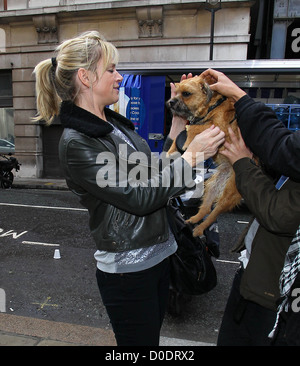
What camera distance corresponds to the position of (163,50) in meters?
12.1

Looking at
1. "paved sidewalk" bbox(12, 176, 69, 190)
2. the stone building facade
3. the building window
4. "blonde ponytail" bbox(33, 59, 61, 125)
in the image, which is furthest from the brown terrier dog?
the building window

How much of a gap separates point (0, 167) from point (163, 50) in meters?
7.47

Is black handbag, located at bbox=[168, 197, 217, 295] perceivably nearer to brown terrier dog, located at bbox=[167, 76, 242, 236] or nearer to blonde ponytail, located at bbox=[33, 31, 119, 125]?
brown terrier dog, located at bbox=[167, 76, 242, 236]

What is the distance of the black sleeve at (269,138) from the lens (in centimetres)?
126

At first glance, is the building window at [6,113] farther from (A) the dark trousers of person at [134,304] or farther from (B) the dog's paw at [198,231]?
(A) the dark trousers of person at [134,304]

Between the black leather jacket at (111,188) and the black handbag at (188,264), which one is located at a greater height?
the black leather jacket at (111,188)

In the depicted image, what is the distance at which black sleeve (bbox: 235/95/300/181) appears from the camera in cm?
126

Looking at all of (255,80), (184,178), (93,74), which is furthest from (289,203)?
(255,80)

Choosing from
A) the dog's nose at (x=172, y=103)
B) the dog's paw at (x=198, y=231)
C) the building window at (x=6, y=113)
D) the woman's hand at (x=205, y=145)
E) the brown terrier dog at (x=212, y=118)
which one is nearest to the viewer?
the woman's hand at (x=205, y=145)

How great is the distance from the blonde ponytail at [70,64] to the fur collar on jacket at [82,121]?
0.32 feet

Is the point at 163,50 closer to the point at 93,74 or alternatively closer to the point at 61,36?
the point at 61,36

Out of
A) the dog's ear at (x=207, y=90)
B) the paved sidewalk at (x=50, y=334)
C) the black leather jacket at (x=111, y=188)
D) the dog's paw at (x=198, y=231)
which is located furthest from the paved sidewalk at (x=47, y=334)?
the dog's ear at (x=207, y=90)

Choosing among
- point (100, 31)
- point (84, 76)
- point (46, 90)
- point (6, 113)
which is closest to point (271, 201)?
point (84, 76)
